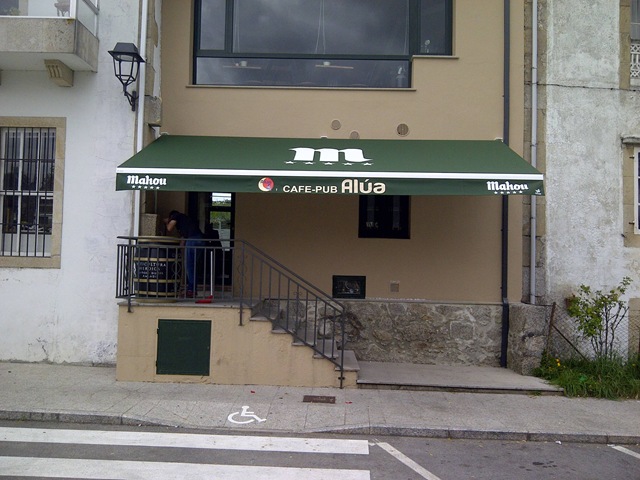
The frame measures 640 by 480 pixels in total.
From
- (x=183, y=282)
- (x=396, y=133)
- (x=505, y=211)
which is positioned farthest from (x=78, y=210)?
(x=505, y=211)

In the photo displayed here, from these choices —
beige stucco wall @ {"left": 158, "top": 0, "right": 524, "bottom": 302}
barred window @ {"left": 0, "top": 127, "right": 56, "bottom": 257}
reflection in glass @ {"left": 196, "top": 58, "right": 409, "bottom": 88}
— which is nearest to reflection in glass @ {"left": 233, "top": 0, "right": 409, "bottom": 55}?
reflection in glass @ {"left": 196, "top": 58, "right": 409, "bottom": 88}

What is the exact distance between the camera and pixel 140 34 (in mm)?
9023

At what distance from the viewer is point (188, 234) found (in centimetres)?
876

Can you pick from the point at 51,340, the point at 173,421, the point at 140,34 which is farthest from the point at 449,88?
the point at 51,340

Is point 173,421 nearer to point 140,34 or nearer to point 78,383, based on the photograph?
point 78,383

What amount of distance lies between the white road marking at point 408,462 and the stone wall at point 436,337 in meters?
3.23

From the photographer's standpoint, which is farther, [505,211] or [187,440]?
[505,211]

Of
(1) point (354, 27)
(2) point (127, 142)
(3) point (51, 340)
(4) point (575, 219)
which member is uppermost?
(1) point (354, 27)

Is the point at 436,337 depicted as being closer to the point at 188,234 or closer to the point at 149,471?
the point at 188,234

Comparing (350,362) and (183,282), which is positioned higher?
(183,282)

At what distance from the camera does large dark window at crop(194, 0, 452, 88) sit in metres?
9.84

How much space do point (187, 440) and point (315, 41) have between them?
6796 millimetres

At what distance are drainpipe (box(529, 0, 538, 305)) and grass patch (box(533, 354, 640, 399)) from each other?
1105mm

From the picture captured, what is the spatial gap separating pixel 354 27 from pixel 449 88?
194 centimetres
